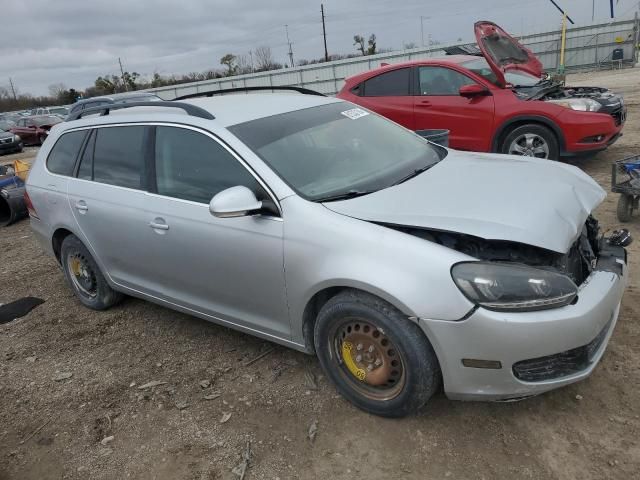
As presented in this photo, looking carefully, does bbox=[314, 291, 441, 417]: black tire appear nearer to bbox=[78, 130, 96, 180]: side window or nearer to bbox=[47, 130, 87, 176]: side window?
bbox=[78, 130, 96, 180]: side window

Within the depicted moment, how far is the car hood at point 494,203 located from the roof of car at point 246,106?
3.18 feet

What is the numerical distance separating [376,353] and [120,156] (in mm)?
2387

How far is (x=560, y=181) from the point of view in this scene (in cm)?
310

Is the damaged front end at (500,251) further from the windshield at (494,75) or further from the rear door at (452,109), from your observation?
the windshield at (494,75)

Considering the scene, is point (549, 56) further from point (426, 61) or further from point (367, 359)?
point (367, 359)

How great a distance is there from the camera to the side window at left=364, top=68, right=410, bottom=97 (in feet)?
25.5

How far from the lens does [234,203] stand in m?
2.73

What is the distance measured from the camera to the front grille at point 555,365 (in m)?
2.38

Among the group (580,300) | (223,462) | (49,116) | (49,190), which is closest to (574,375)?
(580,300)


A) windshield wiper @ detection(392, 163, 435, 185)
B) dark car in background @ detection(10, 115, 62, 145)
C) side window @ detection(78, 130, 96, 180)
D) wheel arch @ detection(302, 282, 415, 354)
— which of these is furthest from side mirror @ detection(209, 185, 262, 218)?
dark car in background @ detection(10, 115, 62, 145)

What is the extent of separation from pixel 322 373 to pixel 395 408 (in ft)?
2.29

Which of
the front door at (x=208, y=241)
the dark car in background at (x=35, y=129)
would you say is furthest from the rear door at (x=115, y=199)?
the dark car in background at (x=35, y=129)

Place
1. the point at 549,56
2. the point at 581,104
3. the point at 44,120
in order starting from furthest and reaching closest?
the point at 549,56
the point at 44,120
the point at 581,104

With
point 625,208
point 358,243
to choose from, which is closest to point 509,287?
point 358,243
